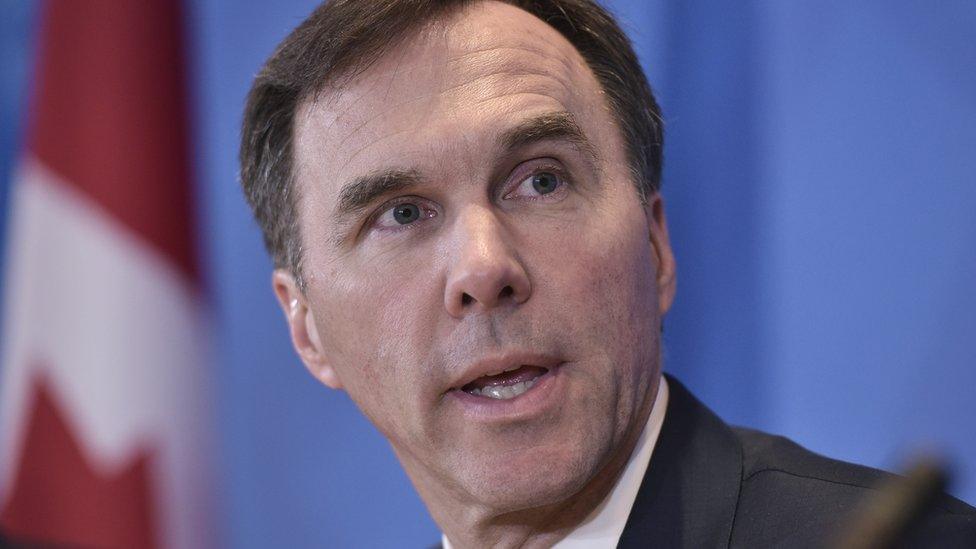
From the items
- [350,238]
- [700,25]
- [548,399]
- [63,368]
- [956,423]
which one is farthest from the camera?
[63,368]

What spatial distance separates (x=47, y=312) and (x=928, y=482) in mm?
2978

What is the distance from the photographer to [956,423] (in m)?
0.74

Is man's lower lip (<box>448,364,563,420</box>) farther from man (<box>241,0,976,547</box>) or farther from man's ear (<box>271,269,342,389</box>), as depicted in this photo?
man's ear (<box>271,269,342,389</box>)

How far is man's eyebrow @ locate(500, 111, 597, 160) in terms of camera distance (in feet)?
5.73

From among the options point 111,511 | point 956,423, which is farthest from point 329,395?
point 956,423

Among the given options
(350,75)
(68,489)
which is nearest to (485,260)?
(350,75)

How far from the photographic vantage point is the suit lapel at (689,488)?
167cm

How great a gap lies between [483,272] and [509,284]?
0.04m

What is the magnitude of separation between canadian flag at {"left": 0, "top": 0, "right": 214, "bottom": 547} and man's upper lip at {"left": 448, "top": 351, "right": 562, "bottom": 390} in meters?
1.81

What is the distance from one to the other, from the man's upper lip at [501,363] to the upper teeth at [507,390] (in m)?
0.03

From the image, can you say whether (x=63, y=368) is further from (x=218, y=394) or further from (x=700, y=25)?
(x=700, y=25)

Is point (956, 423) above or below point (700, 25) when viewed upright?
above

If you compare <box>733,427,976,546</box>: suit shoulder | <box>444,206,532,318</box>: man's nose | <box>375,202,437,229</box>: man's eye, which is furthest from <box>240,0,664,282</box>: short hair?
<box>733,427,976,546</box>: suit shoulder

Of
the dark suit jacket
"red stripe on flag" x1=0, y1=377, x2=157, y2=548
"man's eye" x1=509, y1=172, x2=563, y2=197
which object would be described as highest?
"man's eye" x1=509, y1=172, x2=563, y2=197
